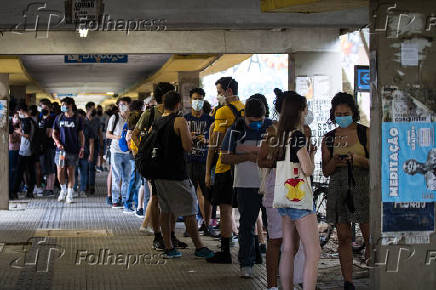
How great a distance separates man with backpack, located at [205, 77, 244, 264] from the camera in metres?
9.37

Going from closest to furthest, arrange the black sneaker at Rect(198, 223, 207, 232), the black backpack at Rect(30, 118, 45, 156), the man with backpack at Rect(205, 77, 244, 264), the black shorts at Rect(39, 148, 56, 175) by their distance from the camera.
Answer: the man with backpack at Rect(205, 77, 244, 264), the black sneaker at Rect(198, 223, 207, 232), the black backpack at Rect(30, 118, 45, 156), the black shorts at Rect(39, 148, 56, 175)

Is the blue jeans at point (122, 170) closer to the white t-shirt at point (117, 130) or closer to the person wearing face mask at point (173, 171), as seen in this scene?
the white t-shirt at point (117, 130)

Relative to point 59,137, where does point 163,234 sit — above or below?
below

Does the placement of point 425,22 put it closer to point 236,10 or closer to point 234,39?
point 236,10

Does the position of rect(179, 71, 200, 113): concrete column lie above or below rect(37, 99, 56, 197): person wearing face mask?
above

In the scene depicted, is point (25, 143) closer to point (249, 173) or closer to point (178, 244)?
point (178, 244)

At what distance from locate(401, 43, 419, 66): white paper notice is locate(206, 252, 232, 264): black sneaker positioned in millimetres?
3368

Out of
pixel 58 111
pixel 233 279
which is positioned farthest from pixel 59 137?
pixel 233 279

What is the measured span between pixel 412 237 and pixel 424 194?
389 mm

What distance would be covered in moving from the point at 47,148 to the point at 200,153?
8.47 m

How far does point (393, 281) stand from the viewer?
7.20 metres

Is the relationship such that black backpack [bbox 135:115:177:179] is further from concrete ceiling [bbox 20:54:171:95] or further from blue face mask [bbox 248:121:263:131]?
concrete ceiling [bbox 20:54:171:95]

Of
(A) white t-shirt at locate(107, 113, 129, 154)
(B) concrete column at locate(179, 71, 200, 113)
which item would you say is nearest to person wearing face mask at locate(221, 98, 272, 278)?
(A) white t-shirt at locate(107, 113, 129, 154)

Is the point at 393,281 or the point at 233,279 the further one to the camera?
the point at 233,279
